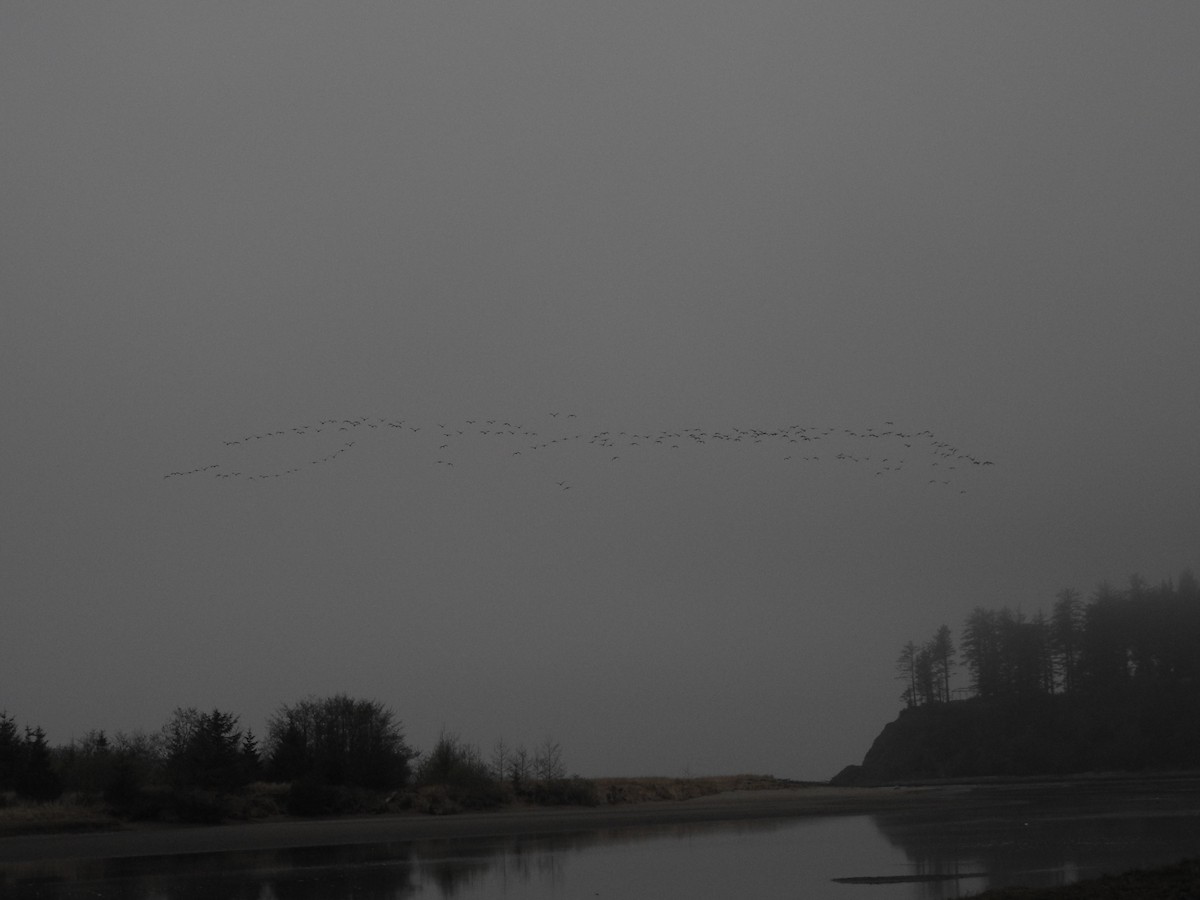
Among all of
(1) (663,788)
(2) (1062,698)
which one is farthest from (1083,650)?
(1) (663,788)

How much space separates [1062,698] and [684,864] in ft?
367

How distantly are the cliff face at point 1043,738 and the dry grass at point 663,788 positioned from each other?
39.4m

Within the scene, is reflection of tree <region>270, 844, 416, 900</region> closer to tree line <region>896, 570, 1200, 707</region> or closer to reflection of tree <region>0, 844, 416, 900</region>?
reflection of tree <region>0, 844, 416, 900</region>

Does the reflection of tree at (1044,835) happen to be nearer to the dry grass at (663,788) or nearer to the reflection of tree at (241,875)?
the reflection of tree at (241,875)

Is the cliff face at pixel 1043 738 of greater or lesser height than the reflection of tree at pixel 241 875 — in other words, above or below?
below

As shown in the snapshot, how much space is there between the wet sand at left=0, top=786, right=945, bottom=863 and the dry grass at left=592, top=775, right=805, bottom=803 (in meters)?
1.34

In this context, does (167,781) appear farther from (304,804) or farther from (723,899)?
(723,899)

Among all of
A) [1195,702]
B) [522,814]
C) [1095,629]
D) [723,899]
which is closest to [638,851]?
[723,899]

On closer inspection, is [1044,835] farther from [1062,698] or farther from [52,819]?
[1062,698]

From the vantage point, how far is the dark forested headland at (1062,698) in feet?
384

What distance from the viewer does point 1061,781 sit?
9706 centimetres

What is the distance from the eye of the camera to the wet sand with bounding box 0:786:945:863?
41.9 meters

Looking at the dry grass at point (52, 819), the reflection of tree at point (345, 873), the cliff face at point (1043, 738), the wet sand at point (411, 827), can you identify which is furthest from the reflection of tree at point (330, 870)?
the cliff face at point (1043, 738)

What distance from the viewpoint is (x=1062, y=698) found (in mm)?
131875
